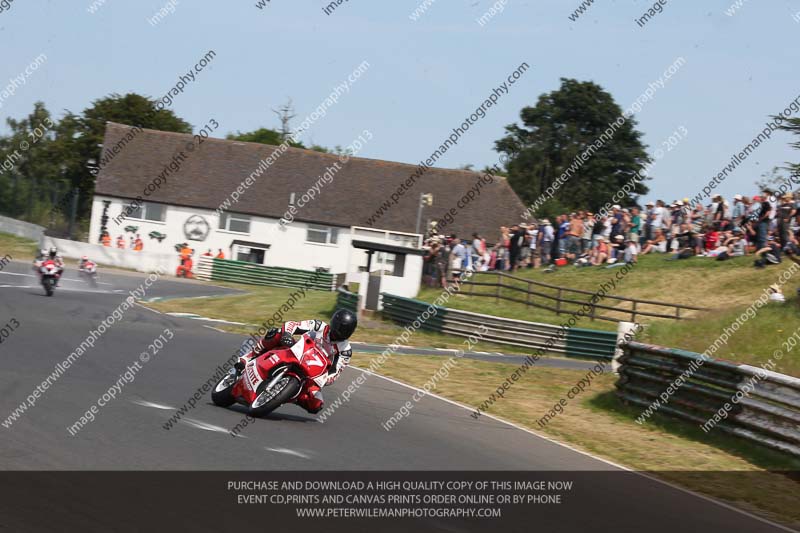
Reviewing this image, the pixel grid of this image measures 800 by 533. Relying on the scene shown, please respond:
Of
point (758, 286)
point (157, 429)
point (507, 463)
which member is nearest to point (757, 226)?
point (758, 286)

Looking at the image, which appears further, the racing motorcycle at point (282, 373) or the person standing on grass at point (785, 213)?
the person standing on grass at point (785, 213)

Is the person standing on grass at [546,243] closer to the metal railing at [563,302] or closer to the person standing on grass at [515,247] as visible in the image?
the person standing on grass at [515,247]

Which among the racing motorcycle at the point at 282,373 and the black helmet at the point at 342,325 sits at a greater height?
the black helmet at the point at 342,325

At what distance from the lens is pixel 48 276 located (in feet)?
86.4

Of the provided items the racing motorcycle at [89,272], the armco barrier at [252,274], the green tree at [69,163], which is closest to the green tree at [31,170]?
the green tree at [69,163]

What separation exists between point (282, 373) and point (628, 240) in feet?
73.7

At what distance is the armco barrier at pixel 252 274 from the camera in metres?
47.0

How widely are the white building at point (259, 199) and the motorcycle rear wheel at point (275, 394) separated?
43.2 m

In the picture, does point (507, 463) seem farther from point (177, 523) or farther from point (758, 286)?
point (758, 286)

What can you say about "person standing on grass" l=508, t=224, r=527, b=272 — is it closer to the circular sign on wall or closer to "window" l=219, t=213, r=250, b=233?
"window" l=219, t=213, r=250, b=233

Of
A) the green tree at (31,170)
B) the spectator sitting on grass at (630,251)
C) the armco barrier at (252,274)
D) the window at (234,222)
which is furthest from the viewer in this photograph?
the green tree at (31,170)

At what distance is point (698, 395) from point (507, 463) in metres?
5.10

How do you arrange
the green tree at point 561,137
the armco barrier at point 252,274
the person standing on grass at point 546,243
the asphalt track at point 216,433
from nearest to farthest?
1. the asphalt track at point 216,433
2. the person standing on grass at point 546,243
3. the armco barrier at point 252,274
4. the green tree at point 561,137

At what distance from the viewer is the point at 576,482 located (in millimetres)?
9578
